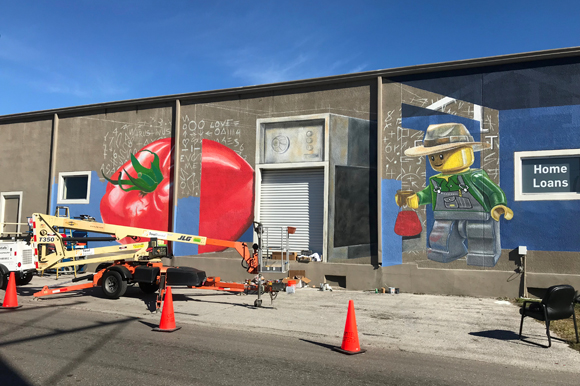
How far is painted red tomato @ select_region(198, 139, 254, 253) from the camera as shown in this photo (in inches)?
702

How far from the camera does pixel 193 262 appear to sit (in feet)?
59.7

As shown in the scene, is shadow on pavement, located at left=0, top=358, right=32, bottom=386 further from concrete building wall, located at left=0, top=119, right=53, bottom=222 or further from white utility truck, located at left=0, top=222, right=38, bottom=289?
concrete building wall, located at left=0, top=119, right=53, bottom=222

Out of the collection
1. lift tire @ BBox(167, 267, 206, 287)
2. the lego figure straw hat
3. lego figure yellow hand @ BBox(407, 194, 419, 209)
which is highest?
the lego figure straw hat

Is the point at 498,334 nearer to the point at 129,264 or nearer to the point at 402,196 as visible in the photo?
the point at 402,196

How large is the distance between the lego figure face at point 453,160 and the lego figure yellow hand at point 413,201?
1193mm

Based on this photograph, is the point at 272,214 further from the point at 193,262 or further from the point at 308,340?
the point at 308,340

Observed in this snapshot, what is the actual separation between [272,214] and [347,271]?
382 centimetres

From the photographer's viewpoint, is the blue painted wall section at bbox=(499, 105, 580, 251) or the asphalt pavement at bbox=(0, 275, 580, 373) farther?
the blue painted wall section at bbox=(499, 105, 580, 251)

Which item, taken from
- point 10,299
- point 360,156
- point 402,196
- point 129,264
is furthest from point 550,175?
point 10,299

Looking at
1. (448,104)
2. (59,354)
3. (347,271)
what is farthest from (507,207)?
(59,354)

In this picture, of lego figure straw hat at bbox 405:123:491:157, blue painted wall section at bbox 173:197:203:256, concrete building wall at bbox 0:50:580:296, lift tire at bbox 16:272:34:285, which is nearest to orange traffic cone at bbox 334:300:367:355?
concrete building wall at bbox 0:50:580:296

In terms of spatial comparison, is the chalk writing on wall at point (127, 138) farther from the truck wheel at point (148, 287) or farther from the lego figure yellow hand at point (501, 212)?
the lego figure yellow hand at point (501, 212)

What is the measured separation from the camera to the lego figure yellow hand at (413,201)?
1548 cm

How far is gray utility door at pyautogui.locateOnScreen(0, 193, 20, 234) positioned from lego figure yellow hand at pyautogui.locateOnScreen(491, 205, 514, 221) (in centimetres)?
2153
